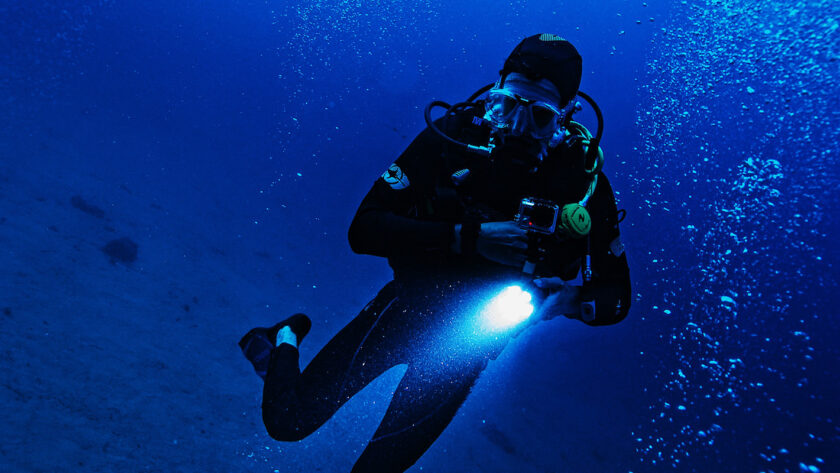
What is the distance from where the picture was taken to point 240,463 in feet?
13.4

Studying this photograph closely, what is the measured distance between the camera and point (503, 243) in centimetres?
224

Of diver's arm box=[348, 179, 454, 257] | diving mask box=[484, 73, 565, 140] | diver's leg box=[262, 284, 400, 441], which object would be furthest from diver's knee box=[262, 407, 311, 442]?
diving mask box=[484, 73, 565, 140]

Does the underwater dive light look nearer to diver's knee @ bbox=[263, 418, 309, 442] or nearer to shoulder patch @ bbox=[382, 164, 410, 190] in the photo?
shoulder patch @ bbox=[382, 164, 410, 190]

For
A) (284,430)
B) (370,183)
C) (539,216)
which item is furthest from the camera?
(370,183)

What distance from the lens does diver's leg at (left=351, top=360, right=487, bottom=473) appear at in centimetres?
245

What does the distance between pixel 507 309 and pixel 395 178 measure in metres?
0.95

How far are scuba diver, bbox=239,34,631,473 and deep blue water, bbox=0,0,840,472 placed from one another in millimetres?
2330

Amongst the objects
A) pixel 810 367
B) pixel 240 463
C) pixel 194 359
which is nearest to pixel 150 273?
pixel 194 359

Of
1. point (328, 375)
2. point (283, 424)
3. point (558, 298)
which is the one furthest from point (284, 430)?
point (558, 298)

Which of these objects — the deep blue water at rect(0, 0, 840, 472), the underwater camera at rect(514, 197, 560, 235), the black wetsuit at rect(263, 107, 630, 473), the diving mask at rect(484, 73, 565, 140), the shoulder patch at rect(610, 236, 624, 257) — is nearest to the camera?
the underwater camera at rect(514, 197, 560, 235)

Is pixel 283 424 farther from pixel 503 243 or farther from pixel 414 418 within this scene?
pixel 503 243

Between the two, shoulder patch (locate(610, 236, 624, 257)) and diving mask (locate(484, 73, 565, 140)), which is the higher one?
diving mask (locate(484, 73, 565, 140))

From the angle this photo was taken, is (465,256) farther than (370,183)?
No

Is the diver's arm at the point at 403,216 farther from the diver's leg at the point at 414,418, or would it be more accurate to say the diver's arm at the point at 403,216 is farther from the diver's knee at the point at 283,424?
the diver's knee at the point at 283,424
